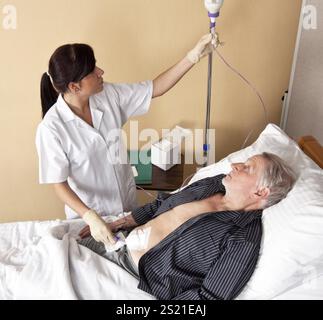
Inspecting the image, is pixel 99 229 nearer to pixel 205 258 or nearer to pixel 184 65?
pixel 205 258

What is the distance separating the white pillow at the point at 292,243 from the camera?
113cm

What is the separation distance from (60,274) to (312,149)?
A: 104cm

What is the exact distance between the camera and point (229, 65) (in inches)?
73.4

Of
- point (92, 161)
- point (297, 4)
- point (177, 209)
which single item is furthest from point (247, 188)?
point (297, 4)

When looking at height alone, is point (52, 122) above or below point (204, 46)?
below

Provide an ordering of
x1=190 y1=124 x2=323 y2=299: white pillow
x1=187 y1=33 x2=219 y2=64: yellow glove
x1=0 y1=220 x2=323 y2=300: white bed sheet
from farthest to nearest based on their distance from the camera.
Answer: x1=187 y1=33 x2=219 y2=64: yellow glove
x1=0 y1=220 x2=323 y2=300: white bed sheet
x1=190 y1=124 x2=323 y2=299: white pillow

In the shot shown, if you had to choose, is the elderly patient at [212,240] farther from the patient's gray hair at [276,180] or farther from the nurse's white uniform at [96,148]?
the nurse's white uniform at [96,148]

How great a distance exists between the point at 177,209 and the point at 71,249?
0.41 meters

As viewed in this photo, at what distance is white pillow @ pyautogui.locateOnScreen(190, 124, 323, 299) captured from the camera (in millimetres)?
1128

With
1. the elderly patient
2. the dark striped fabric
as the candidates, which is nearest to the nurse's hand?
the elderly patient

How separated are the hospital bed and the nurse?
149 mm

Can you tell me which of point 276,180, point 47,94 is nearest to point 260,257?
point 276,180

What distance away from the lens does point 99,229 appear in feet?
4.70

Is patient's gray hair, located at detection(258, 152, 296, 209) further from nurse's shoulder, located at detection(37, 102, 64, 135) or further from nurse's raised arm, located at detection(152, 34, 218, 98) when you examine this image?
nurse's shoulder, located at detection(37, 102, 64, 135)
